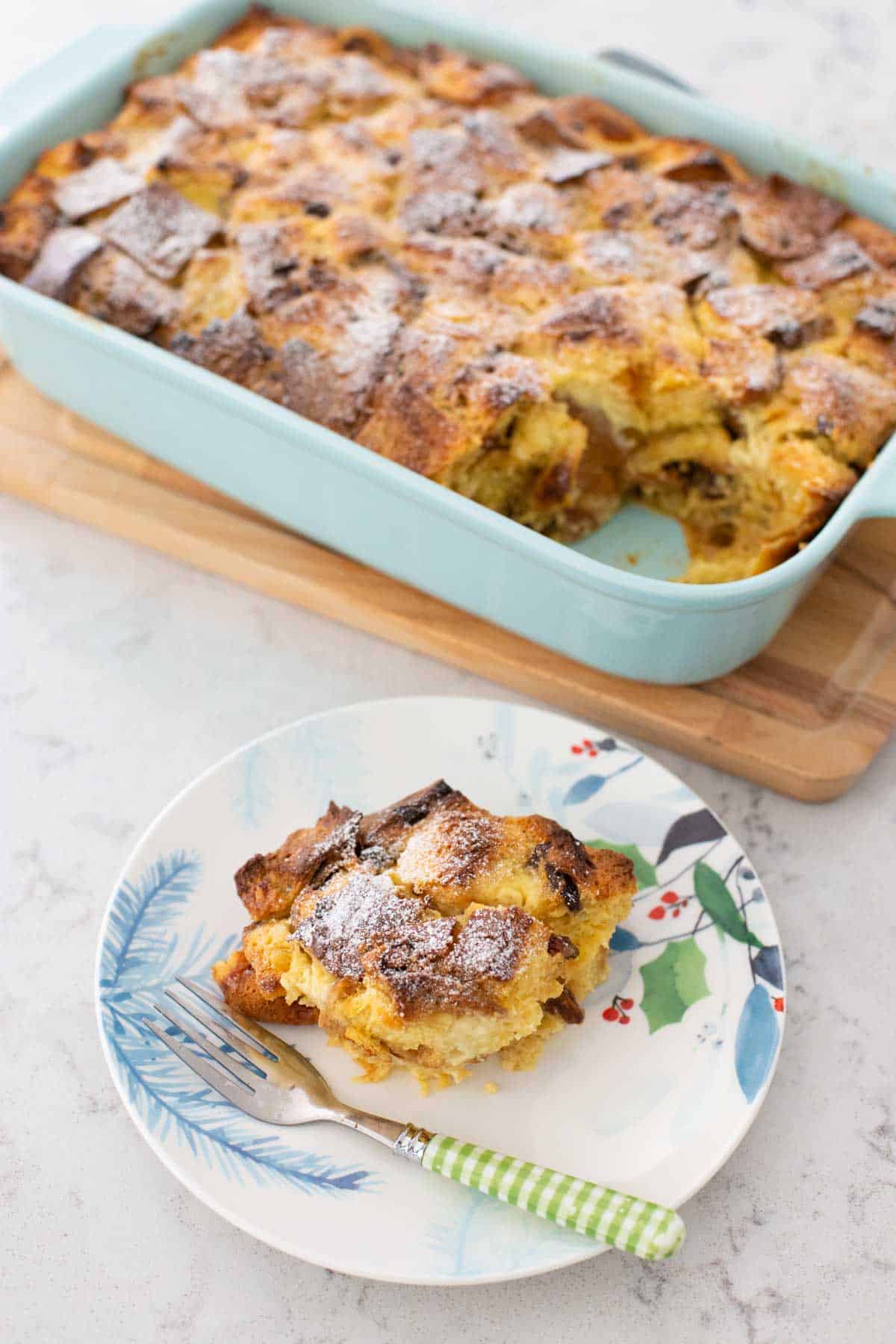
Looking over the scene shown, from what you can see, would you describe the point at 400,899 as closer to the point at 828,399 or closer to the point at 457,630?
the point at 457,630

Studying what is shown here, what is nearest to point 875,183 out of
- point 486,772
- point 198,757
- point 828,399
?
point 828,399

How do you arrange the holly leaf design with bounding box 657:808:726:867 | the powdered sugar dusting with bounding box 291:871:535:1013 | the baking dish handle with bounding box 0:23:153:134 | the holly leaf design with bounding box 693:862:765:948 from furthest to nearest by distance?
the baking dish handle with bounding box 0:23:153:134 → the holly leaf design with bounding box 657:808:726:867 → the holly leaf design with bounding box 693:862:765:948 → the powdered sugar dusting with bounding box 291:871:535:1013

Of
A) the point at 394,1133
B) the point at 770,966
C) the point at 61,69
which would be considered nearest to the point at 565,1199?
the point at 394,1133

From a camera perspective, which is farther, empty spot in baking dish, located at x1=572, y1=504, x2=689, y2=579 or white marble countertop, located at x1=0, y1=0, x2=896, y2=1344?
empty spot in baking dish, located at x1=572, y1=504, x2=689, y2=579

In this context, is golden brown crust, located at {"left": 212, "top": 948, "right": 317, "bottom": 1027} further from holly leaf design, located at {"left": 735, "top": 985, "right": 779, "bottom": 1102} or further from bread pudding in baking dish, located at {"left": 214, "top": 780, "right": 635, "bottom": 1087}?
holly leaf design, located at {"left": 735, "top": 985, "right": 779, "bottom": 1102}

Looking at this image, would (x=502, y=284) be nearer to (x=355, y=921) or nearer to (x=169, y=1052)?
(x=355, y=921)

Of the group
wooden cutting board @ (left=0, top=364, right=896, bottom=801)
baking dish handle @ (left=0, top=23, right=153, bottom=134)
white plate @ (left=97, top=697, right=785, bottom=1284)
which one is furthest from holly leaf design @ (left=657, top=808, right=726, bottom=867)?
baking dish handle @ (left=0, top=23, right=153, bottom=134)

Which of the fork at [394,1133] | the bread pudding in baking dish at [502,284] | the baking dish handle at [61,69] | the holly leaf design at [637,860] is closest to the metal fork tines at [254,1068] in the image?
the fork at [394,1133]
